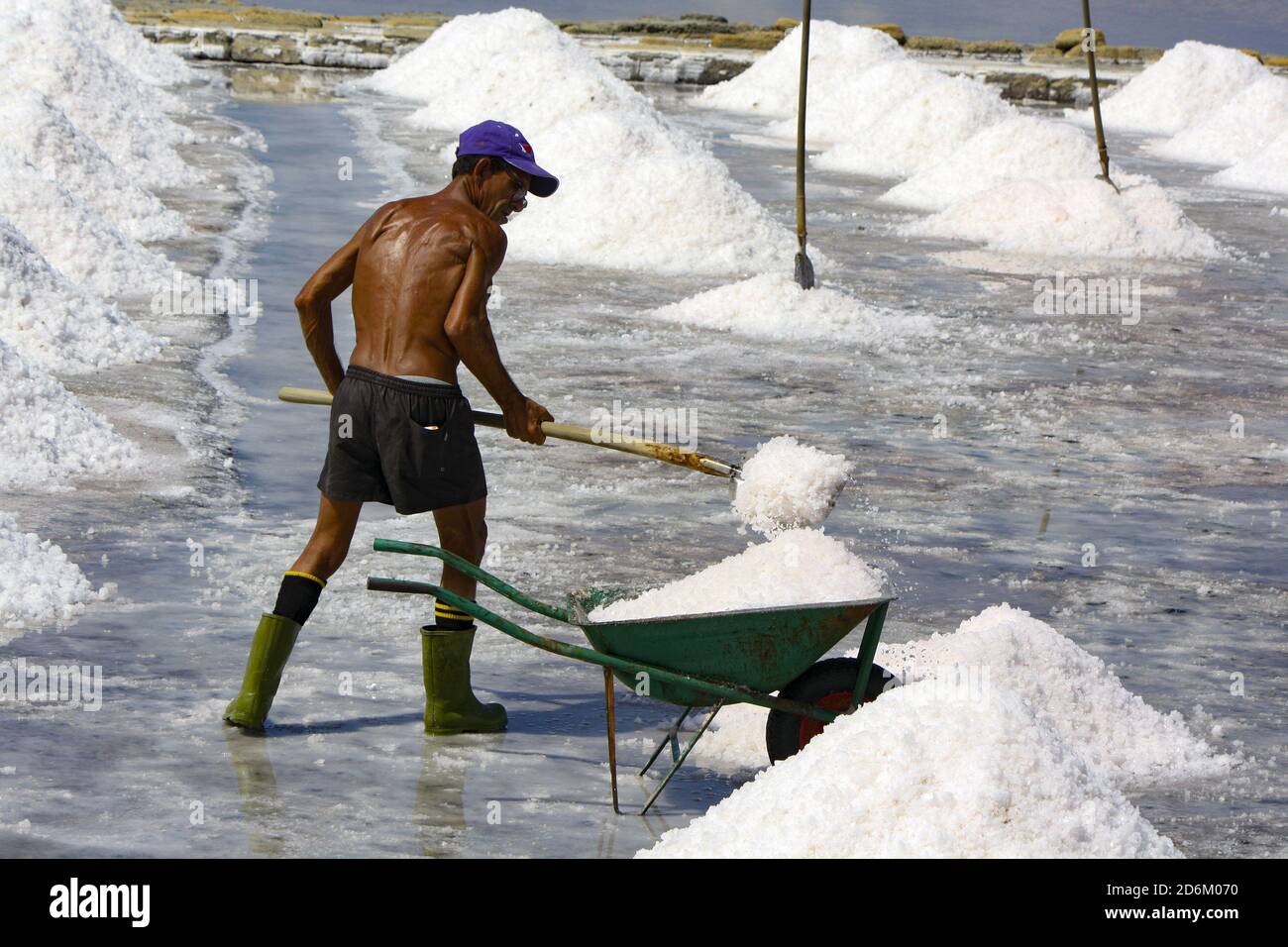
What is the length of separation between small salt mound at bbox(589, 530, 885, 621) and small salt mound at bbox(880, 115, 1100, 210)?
1234cm

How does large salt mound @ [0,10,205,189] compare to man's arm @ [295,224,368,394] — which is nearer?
man's arm @ [295,224,368,394]

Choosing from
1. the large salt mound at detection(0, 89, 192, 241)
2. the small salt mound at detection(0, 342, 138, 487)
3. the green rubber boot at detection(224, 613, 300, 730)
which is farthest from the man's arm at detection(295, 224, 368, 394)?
the large salt mound at detection(0, 89, 192, 241)

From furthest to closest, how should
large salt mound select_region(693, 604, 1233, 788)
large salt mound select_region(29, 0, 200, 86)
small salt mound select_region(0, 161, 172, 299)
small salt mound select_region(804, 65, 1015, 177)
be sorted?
large salt mound select_region(29, 0, 200, 86), small salt mound select_region(804, 65, 1015, 177), small salt mound select_region(0, 161, 172, 299), large salt mound select_region(693, 604, 1233, 788)

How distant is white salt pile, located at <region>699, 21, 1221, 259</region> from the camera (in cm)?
1424

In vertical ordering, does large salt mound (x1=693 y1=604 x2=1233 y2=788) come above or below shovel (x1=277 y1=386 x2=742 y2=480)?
below

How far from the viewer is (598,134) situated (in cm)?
1404

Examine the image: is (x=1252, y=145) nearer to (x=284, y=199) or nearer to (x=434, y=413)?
(x=284, y=199)

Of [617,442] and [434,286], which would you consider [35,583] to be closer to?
[434,286]

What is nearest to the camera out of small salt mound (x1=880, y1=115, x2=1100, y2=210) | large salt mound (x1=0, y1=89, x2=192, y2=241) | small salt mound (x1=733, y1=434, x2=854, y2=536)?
small salt mound (x1=733, y1=434, x2=854, y2=536)

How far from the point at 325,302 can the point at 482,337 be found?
1.44ft

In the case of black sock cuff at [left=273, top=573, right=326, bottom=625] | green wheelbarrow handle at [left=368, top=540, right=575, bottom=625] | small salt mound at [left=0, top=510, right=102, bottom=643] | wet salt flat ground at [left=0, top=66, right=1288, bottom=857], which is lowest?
wet salt flat ground at [left=0, top=66, right=1288, bottom=857]

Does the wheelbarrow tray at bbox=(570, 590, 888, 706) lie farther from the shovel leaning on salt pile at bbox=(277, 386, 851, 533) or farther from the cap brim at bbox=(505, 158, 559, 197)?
the cap brim at bbox=(505, 158, 559, 197)

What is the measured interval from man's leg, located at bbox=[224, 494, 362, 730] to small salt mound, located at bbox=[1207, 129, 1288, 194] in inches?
701
